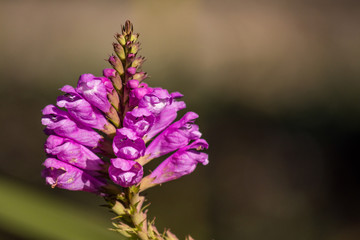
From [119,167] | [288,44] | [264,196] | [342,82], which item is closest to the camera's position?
[119,167]

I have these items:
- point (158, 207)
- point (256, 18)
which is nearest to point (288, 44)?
point (256, 18)

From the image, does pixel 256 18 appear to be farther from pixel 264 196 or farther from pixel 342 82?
pixel 264 196

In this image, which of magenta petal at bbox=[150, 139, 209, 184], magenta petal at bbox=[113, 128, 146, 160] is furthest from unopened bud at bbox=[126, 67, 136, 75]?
magenta petal at bbox=[150, 139, 209, 184]

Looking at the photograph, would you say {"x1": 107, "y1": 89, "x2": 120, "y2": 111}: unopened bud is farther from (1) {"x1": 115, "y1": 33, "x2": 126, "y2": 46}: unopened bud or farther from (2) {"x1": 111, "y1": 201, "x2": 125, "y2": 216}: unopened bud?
(2) {"x1": 111, "y1": 201, "x2": 125, "y2": 216}: unopened bud

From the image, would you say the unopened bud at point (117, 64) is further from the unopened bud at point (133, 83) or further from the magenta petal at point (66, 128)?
the magenta petal at point (66, 128)

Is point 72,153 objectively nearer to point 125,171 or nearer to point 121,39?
point 125,171

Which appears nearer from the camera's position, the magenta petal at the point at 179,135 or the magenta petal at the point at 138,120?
the magenta petal at the point at 138,120

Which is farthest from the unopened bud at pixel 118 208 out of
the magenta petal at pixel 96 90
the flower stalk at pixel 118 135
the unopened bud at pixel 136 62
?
the unopened bud at pixel 136 62
